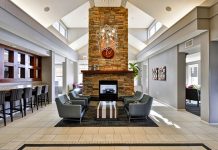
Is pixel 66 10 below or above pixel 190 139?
above

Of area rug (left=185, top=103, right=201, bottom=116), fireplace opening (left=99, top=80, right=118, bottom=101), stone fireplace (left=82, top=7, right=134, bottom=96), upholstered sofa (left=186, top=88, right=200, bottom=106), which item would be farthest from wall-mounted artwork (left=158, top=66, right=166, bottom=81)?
fireplace opening (left=99, top=80, right=118, bottom=101)

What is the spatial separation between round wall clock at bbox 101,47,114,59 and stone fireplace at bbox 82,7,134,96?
163 mm

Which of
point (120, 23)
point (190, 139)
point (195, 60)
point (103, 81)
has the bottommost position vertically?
point (190, 139)

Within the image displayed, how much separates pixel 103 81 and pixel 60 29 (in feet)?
18.0

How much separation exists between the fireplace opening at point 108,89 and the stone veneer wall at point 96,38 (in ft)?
2.24

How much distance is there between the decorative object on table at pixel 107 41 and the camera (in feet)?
32.3

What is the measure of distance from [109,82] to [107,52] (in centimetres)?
140

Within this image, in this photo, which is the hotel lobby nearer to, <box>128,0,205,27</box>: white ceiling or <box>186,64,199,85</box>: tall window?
<box>128,0,205,27</box>: white ceiling

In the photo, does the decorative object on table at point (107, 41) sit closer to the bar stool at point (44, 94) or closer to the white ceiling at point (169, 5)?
the white ceiling at point (169, 5)

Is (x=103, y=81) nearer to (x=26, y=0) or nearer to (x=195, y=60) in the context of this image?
(x=26, y=0)

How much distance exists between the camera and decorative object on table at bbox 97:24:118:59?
9859mm

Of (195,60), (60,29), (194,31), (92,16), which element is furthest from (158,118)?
(60,29)

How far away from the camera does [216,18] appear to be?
18.2ft

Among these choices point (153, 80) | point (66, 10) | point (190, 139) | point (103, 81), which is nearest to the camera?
point (190, 139)
